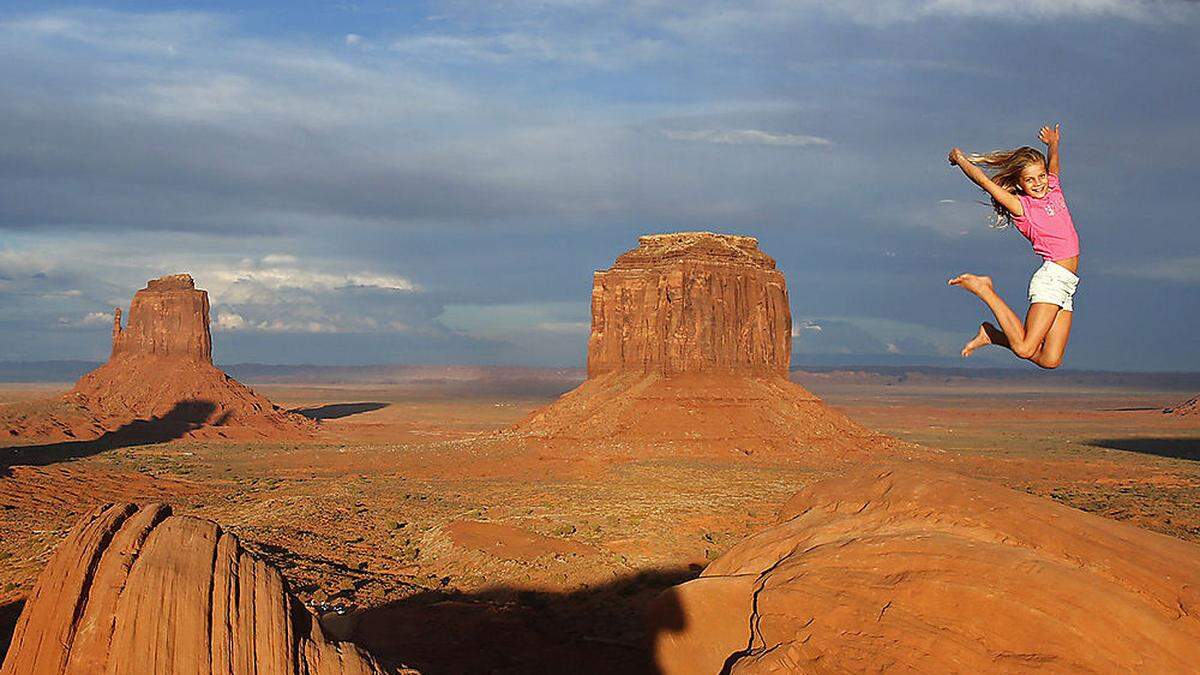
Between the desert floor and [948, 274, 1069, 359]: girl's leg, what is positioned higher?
[948, 274, 1069, 359]: girl's leg

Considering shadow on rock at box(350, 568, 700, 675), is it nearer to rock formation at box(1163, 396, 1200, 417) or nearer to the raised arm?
the raised arm

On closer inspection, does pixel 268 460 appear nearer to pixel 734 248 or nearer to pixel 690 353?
pixel 690 353

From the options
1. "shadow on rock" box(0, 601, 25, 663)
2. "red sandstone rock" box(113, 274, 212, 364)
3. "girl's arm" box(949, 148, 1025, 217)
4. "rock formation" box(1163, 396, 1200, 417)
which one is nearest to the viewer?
"girl's arm" box(949, 148, 1025, 217)

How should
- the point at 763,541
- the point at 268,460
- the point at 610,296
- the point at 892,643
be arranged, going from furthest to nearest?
the point at 610,296
the point at 268,460
the point at 763,541
the point at 892,643

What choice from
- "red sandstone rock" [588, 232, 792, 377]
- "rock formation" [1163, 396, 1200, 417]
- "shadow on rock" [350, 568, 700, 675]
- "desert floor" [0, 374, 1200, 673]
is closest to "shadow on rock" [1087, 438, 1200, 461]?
"desert floor" [0, 374, 1200, 673]

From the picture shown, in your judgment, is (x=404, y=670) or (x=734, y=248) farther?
(x=734, y=248)

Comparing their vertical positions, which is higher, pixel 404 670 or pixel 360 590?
pixel 404 670

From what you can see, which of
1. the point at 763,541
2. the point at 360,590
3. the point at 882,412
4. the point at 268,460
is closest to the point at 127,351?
the point at 268,460

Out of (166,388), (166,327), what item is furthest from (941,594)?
(166,327)
